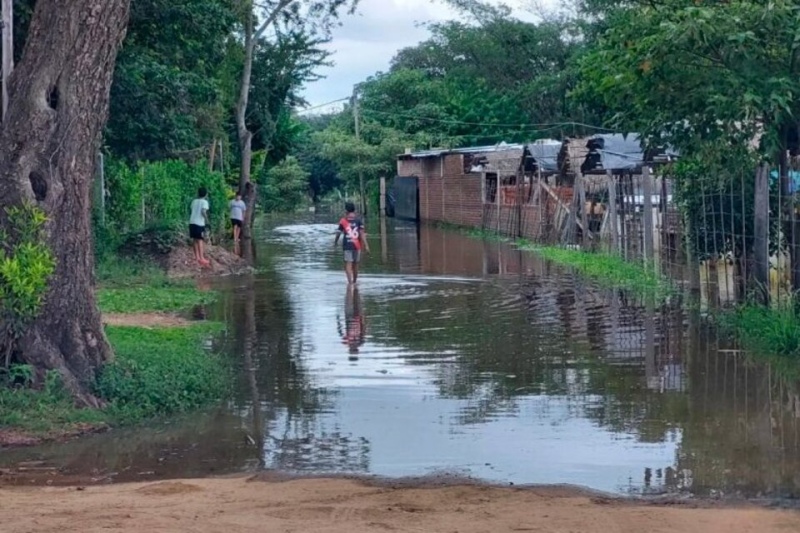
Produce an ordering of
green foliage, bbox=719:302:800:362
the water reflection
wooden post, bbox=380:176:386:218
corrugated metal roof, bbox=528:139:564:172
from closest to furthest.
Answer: green foliage, bbox=719:302:800:362
the water reflection
corrugated metal roof, bbox=528:139:564:172
wooden post, bbox=380:176:386:218

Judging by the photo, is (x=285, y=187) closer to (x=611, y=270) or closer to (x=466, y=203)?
(x=466, y=203)

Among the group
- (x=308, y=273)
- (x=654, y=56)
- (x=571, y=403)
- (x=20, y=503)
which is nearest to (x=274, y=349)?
(x=571, y=403)

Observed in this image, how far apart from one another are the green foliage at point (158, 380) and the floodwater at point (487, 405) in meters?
0.32

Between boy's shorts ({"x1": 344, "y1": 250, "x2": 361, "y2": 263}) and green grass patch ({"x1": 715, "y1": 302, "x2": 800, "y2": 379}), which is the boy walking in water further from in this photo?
green grass patch ({"x1": 715, "y1": 302, "x2": 800, "y2": 379})

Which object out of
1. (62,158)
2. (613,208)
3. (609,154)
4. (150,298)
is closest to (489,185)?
(609,154)

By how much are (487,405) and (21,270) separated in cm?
423

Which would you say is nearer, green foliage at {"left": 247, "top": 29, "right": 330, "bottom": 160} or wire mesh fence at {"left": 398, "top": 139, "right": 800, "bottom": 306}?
wire mesh fence at {"left": 398, "top": 139, "right": 800, "bottom": 306}

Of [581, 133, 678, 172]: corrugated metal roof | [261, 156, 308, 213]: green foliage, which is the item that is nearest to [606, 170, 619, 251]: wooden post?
[581, 133, 678, 172]: corrugated metal roof

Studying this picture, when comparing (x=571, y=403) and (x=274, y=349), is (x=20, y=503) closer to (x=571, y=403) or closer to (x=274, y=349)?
(x=571, y=403)

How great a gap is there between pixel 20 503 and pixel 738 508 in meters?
4.40

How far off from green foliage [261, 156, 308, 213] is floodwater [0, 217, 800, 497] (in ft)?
172

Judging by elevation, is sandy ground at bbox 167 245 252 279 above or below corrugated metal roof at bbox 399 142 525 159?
below

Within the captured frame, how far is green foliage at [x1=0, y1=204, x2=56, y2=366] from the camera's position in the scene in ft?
31.8

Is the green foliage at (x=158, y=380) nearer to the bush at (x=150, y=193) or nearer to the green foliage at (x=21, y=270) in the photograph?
the green foliage at (x=21, y=270)
